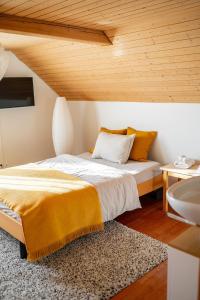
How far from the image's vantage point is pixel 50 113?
5.02 m

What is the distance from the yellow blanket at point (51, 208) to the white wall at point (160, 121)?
4.37 feet

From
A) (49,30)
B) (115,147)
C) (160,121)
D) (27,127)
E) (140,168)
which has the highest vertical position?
(49,30)

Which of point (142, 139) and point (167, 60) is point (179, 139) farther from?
point (167, 60)

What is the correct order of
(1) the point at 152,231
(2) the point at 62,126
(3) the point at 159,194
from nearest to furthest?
(1) the point at 152,231 < (3) the point at 159,194 < (2) the point at 62,126

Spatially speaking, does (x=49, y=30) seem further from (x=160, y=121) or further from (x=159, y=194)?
(x=159, y=194)

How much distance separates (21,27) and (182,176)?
2133mm

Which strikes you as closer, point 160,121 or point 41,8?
point 41,8

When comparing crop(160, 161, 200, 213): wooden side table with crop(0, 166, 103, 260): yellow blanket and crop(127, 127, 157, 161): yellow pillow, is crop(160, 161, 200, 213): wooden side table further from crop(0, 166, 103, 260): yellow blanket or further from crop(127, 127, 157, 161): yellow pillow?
crop(0, 166, 103, 260): yellow blanket

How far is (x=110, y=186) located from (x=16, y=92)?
7.81ft

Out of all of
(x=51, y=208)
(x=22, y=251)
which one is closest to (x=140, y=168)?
(x=51, y=208)

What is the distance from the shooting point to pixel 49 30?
274 cm

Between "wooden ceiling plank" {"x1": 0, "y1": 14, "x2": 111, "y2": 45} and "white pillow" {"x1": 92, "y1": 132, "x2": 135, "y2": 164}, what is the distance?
1189 mm

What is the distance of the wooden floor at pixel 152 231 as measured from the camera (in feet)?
6.63

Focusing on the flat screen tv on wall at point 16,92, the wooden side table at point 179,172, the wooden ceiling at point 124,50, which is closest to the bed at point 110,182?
the wooden side table at point 179,172
